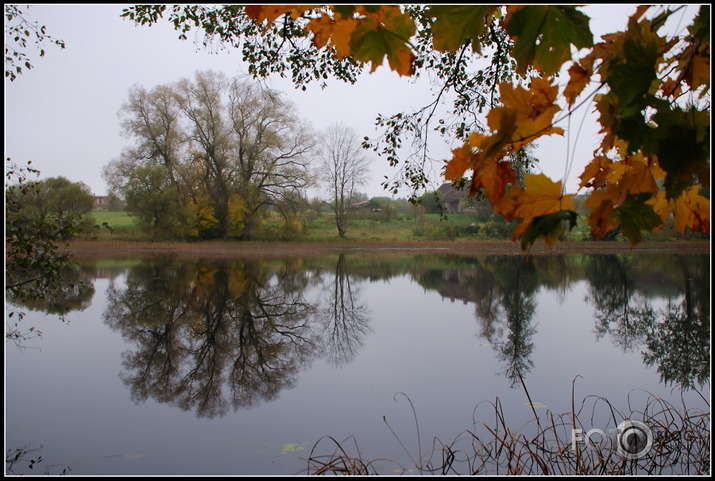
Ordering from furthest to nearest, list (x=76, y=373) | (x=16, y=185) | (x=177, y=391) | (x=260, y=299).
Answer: (x=260, y=299) → (x=76, y=373) → (x=177, y=391) → (x=16, y=185)

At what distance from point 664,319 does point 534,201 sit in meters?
8.31

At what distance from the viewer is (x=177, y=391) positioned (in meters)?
5.07

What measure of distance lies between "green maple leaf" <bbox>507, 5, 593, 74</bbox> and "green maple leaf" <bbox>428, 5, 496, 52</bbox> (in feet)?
0.16

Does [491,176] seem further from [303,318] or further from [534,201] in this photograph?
[303,318]

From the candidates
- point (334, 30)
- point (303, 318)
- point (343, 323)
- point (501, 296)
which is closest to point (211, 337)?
point (303, 318)

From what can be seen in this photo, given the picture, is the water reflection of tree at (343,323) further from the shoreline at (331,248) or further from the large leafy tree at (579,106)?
the shoreline at (331,248)

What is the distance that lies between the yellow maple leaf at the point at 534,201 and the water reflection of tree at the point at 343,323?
558cm

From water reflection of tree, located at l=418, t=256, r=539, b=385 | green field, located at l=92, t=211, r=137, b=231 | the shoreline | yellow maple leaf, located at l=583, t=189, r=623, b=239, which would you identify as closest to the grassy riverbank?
the shoreline

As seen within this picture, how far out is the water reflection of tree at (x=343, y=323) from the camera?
21.8 feet

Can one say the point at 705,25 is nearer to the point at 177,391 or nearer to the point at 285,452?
the point at 285,452

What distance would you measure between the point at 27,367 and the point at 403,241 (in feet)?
64.1

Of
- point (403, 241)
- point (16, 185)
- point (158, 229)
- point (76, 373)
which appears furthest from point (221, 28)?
point (403, 241)

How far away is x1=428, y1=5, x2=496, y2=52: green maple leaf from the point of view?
2.56 feet

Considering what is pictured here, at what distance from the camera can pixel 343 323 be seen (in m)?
8.35
